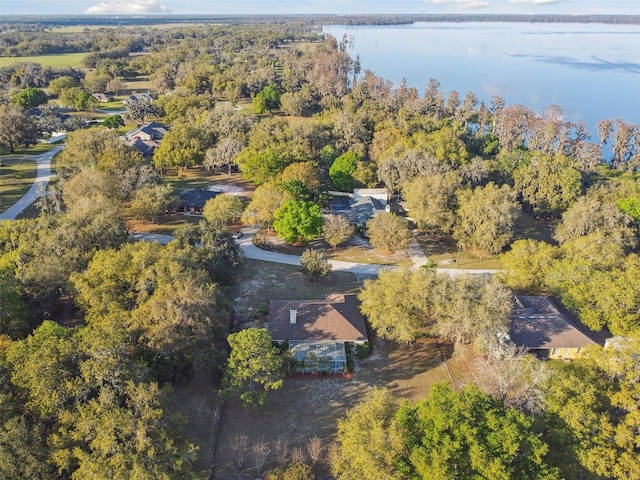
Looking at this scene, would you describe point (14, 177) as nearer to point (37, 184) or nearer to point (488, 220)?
point (37, 184)

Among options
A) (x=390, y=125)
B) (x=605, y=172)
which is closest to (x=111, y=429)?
(x=390, y=125)

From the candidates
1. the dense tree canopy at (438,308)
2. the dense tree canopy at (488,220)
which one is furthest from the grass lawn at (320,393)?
the dense tree canopy at (488,220)

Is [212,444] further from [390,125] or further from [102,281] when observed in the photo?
[390,125]

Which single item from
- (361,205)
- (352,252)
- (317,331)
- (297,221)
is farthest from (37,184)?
(317,331)

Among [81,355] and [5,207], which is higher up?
[81,355]

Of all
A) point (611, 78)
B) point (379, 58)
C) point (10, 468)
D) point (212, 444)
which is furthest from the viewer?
point (379, 58)

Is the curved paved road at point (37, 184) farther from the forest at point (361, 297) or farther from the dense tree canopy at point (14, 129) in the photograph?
the forest at point (361, 297)
